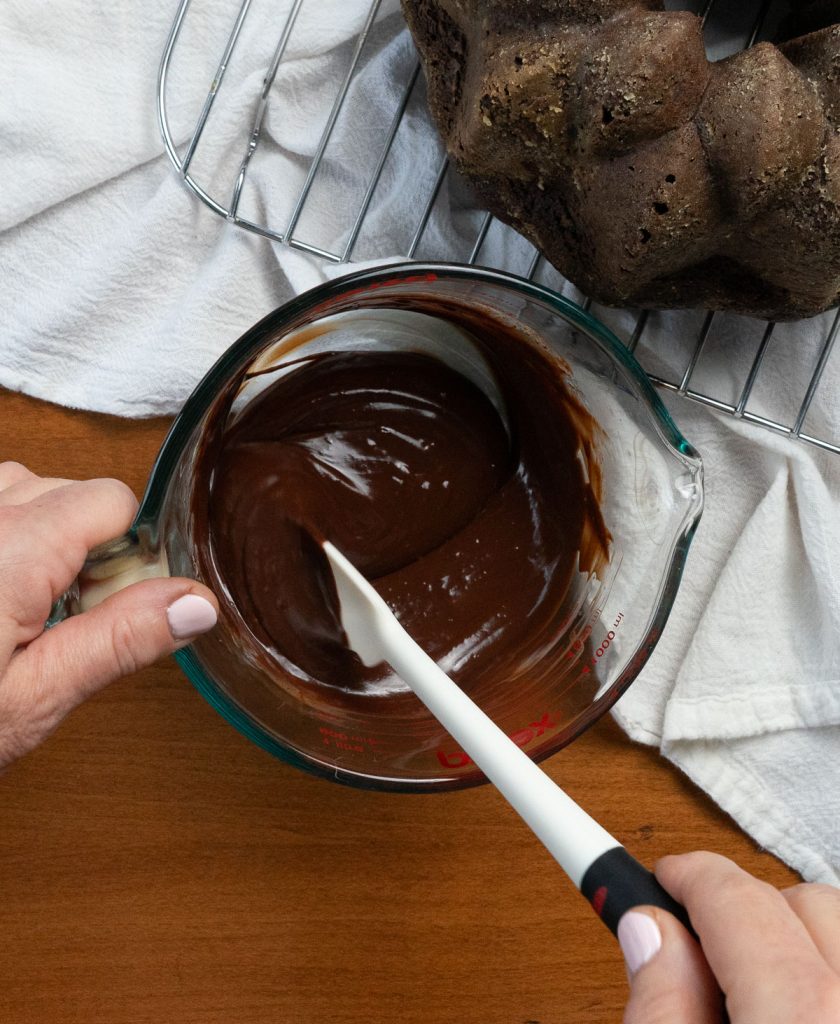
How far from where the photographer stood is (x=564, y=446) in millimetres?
756

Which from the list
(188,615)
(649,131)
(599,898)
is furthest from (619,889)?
(649,131)

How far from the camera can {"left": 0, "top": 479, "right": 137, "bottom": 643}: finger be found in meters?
0.56

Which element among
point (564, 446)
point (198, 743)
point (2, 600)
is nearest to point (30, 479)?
→ point (2, 600)

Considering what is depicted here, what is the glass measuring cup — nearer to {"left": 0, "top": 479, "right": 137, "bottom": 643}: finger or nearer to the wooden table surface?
{"left": 0, "top": 479, "right": 137, "bottom": 643}: finger

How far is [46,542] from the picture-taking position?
57cm

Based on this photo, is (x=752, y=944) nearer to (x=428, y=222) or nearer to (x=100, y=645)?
(x=100, y=645)

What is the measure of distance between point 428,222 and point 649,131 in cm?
23

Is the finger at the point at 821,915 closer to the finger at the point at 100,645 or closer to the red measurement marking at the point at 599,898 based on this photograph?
the red measurement marking at the point at 599,898

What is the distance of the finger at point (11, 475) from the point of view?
69cm

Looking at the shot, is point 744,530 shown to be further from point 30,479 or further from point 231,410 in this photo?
point 30,479

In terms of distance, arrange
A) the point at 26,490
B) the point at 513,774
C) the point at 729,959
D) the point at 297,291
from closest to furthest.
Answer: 1. the point at 729,959
2. the point at 513,774
3. the point at 26,490
4. the point at 297,291

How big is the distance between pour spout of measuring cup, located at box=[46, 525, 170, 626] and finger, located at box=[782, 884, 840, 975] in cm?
41

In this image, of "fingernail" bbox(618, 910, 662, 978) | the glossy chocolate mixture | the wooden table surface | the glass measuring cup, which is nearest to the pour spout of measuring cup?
the glass measuring cup

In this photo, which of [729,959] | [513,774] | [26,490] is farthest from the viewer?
[26,490]
